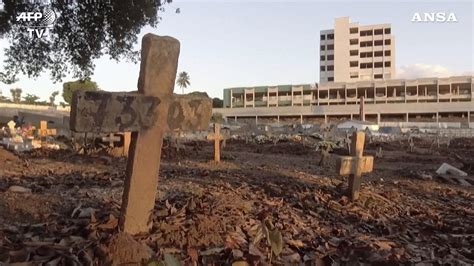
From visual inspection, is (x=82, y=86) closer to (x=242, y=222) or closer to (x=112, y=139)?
(x=112, y=139)

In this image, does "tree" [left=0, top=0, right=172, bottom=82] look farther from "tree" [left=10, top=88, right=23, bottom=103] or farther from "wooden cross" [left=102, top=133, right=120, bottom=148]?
"tree" [left=10, top=88, right=23, bottom=103]

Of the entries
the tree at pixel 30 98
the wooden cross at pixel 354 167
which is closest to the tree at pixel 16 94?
the tree at pixel 30 98

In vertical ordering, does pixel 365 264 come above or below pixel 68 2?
below

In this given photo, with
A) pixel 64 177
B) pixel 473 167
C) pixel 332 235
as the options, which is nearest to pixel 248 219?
pixel 332 235

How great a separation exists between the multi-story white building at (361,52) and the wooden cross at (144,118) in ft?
328

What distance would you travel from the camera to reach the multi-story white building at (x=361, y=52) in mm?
100250

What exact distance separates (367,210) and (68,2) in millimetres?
14145

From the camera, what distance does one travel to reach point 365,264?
12.4ft

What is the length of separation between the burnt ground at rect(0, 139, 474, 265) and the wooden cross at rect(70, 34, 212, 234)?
0.24m

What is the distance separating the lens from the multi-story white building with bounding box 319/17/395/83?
100m

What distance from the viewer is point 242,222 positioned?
4.26 meters

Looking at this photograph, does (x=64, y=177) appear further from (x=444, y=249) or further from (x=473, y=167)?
(x=473, y=167)

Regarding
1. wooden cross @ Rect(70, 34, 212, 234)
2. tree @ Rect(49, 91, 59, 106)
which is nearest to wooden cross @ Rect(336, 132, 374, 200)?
wooden cross @ Rect(70, 34, 212, 234)


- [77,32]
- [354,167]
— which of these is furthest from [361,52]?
[354,167]
